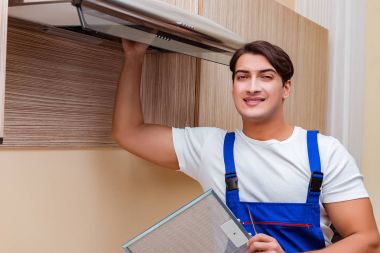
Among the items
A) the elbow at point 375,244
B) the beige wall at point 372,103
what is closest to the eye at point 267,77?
the elbow at point 375,244

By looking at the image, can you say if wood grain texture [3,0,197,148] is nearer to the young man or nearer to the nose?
the young man

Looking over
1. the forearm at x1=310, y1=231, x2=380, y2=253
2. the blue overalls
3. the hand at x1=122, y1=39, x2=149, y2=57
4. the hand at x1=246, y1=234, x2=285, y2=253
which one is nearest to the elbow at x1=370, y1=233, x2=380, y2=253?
the forearm at x1=310, y1=231, x2=380, y2=253

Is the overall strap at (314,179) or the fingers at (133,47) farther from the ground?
the fingers at (133,47)

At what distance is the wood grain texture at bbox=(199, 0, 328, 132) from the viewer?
148 centimetres

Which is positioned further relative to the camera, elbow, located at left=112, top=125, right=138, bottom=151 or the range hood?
elbow, located at left=112, top=125, right=138, bottom=151

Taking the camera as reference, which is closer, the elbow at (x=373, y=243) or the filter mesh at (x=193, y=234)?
the filter mesh at (x=193, y=234)

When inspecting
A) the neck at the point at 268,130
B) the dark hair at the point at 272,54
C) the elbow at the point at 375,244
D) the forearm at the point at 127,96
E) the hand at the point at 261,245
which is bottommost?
the elbow at the point at 375,244

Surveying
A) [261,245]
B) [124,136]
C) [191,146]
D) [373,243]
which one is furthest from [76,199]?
[373,243]

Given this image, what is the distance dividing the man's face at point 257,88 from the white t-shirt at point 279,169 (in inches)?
3.2

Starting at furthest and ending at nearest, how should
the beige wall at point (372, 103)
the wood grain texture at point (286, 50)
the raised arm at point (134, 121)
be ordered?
the beige wall at point (372, 103)
the wood grain texture at point (286, 50)
the raised arm at point (134, 121)

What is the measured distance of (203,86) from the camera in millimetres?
1460

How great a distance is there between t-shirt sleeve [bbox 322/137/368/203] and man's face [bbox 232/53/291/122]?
17cm

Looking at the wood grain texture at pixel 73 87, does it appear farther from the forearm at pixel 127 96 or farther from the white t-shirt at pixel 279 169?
the white t-shirt at pixel 279 169

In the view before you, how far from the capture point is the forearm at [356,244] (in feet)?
3.94
